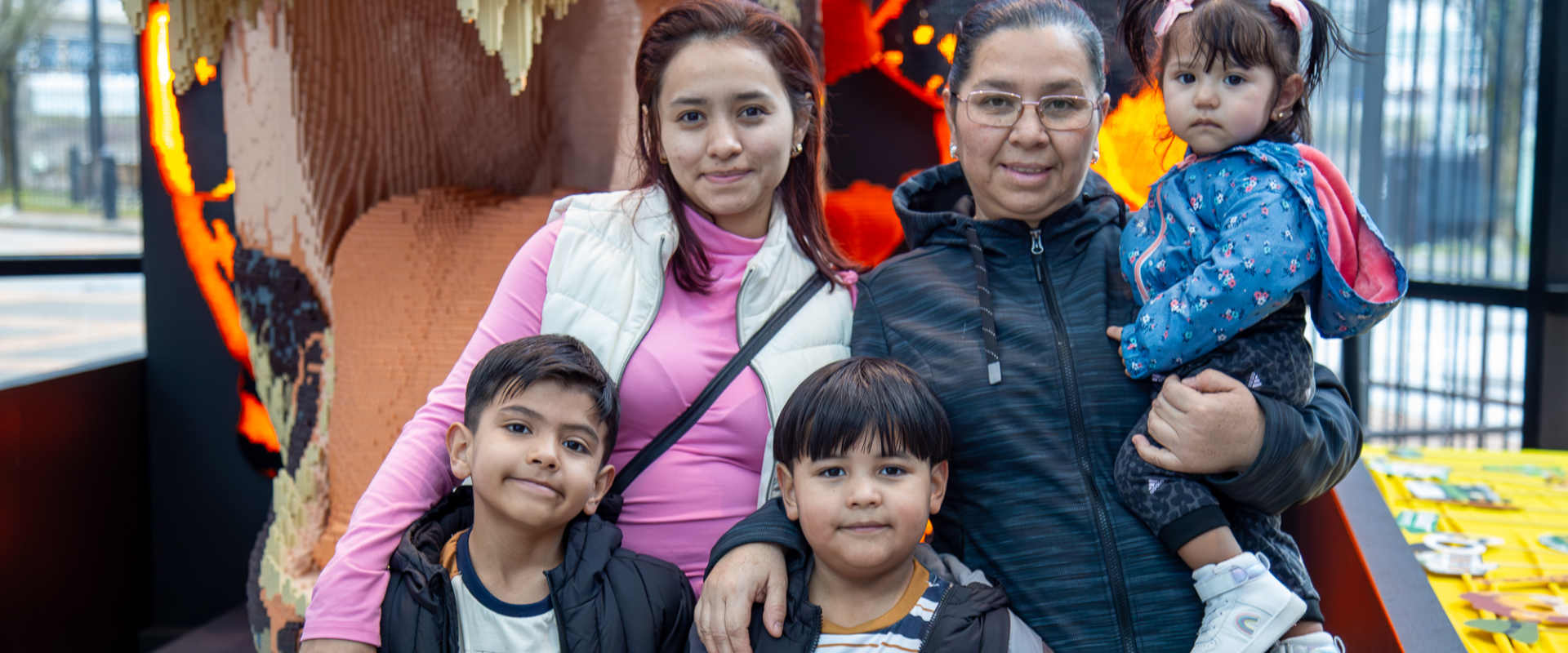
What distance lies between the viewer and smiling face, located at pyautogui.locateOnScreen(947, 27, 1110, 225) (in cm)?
138

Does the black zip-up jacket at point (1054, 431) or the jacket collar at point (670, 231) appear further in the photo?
the jacket collar at point (670, 231)

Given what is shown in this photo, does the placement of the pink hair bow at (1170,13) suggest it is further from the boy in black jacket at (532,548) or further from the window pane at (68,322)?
the window pane at (68,322)

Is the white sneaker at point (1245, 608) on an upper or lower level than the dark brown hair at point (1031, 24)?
lower

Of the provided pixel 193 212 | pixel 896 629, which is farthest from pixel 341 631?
pixel 193 212

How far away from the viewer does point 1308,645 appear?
128cm

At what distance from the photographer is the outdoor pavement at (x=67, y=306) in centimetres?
409

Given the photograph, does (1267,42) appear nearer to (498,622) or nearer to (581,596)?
(581,596)

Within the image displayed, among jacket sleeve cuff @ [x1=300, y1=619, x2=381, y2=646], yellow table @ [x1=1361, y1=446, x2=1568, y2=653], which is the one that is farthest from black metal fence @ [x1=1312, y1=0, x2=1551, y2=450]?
jacket sleeve cuff @ [x1=300, y1=619, x2=381, y2=646]

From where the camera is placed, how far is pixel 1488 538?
2135mm

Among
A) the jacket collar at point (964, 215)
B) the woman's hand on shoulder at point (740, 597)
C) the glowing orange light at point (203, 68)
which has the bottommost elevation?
the woman's hand on shoulder at point (740, 597)

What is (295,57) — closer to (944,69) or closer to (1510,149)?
(944,69)

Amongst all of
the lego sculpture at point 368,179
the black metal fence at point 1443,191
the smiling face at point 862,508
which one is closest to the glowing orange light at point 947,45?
the lego sculpture at point 368,179

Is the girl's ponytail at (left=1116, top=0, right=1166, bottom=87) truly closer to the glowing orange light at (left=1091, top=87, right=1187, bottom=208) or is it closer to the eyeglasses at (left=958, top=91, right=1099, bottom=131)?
the eyeglasses at (left=958, top=91, right=1099, bottom=131)

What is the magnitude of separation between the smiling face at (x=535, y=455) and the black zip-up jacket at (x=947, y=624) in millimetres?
261
